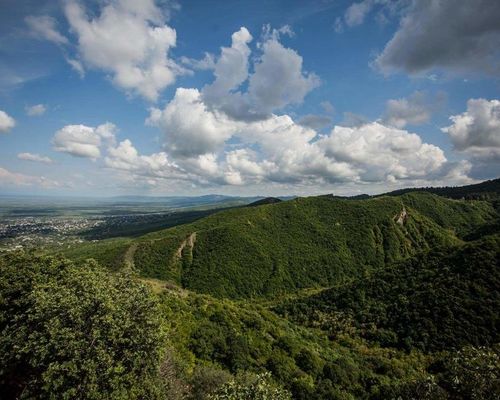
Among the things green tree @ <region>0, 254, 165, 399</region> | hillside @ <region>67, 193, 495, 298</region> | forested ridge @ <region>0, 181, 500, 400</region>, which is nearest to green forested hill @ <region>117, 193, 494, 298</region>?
hillside @ <region>67, 193, 495, 298</region>

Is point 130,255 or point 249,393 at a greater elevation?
point 249,393

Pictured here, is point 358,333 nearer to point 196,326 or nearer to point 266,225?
point 196,326

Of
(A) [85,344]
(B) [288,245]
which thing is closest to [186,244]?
(B) [288,245]

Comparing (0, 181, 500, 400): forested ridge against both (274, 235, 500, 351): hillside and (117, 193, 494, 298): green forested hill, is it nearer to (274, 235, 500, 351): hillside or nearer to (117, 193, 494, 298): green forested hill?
(274, 235, 500, 351): hillside

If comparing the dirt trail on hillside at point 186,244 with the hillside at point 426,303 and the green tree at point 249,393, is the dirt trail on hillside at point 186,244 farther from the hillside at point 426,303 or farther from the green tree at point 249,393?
the green tree at point 249,393

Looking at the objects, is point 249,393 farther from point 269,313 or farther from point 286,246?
point 286,246

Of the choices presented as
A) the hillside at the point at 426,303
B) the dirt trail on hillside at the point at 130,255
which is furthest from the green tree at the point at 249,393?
the dirt trail on hillside at the point at 130,255

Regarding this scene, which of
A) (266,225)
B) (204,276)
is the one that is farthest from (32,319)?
(266,225)
